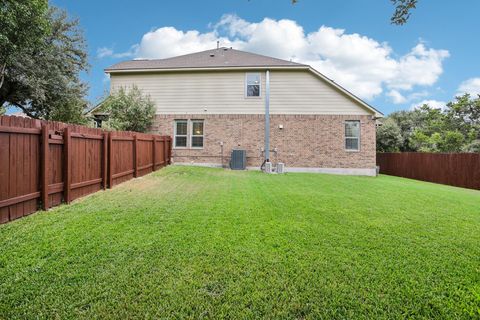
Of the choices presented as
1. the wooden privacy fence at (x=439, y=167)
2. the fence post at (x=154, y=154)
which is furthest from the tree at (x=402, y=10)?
the wooden privacy fence at (x=439, y=167)

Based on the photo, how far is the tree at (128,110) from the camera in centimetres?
1350

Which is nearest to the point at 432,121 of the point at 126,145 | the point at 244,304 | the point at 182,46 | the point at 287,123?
the point at 287,123

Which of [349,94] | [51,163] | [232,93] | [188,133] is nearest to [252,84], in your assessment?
[232,93]

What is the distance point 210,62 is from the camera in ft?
50.0

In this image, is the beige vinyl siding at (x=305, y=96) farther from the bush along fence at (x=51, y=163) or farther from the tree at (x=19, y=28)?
the tree at (x=19, y=28)

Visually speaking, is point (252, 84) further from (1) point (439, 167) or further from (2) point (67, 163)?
(1) point (439, 167)

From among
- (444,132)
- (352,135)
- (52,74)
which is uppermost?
(52,74)

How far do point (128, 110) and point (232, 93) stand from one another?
552 centimetres

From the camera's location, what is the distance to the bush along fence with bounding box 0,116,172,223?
13.7 feet

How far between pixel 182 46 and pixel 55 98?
1072 centimetres

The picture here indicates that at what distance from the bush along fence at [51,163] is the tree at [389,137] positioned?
2397cm

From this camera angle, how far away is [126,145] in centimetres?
838

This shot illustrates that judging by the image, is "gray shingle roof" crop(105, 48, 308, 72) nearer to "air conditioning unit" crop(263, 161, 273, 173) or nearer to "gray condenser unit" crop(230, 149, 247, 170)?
"gray condenser unit" crop(230, 149, 247, 170)

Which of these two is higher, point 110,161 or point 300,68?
point 300,68
